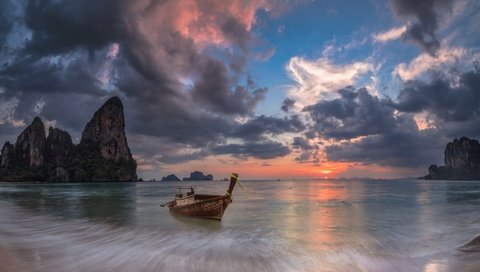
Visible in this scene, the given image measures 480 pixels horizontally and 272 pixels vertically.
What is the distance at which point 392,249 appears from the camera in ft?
46.6

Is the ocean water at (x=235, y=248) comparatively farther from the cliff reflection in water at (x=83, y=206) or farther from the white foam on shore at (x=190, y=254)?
the cliff reflection in water at (x=83, y=206)

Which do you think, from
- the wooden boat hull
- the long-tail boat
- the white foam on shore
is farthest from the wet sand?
the wooden boat hull

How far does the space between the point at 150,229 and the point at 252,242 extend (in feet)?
25.8

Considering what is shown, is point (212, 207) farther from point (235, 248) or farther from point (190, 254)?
point (190, 254)

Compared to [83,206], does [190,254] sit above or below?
above

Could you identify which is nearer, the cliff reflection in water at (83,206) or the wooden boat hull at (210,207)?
the wooden boat hull at (210,207)

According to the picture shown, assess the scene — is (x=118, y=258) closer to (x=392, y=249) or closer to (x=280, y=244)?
(x=280, y=244)

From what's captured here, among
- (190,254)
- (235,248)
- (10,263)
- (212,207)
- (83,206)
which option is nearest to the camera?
(10,263)

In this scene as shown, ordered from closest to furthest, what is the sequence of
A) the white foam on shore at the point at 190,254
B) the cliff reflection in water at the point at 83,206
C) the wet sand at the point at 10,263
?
the wet sand at the point at 10,263, the white foam on shore at the point at 190,254, the cliff reflection in water at the point at 83,206

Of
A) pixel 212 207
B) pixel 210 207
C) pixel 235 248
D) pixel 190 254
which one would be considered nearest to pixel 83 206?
pixel 210 207

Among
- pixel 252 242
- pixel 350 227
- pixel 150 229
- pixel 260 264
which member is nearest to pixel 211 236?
pixel 252 242

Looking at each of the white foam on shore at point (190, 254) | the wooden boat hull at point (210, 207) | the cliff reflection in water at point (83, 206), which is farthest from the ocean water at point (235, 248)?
the cliff reflection in water at point (83, 206)

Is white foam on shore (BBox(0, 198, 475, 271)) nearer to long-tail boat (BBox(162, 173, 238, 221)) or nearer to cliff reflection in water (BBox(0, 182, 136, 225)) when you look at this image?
long-tail boat (BBox(162, 173, 238, 221))

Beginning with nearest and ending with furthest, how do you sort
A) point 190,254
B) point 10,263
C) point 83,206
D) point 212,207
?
point 10,263
point 190,254
point 212,207
point 83,206
